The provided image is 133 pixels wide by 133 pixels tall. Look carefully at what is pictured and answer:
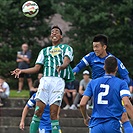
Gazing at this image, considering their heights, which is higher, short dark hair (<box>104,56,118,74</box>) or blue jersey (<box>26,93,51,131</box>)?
short dark hair (<box>104,56,118,74</box>)

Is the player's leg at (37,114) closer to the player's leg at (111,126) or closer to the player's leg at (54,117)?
the player's leg at (54,117)

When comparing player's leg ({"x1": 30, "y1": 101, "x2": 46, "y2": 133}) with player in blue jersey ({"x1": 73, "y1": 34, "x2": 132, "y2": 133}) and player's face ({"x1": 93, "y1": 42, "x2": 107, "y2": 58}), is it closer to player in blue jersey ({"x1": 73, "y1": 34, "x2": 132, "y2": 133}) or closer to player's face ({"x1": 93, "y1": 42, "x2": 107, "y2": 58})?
player in blue jersey ({"x1": 73, "y1": 34, "x2": 132, "y2": 133})

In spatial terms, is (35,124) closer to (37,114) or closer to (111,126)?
(37,114)

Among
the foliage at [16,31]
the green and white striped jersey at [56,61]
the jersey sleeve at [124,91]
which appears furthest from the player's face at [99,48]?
the foliage at [16,31]

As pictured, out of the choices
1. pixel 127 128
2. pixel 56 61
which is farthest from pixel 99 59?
pixel 127 128

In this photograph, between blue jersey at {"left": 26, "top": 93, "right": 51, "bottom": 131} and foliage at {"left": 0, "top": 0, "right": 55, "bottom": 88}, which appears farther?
foliage at {"left": 0, "top": 0, "right": 55, "bottom": 88}

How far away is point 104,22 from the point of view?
2300cm

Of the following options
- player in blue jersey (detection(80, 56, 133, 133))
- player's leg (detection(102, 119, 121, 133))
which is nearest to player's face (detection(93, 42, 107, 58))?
player in blue jersey (detection(80, 56, 133, 133))

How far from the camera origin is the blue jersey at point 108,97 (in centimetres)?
955

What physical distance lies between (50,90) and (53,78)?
0.84 feet

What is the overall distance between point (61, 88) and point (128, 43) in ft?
37.2

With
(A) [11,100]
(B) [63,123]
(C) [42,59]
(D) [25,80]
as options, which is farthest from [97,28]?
(C) [42,59]

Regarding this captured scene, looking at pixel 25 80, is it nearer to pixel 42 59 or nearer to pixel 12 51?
pixel 12 51

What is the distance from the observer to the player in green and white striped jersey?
12.2m
